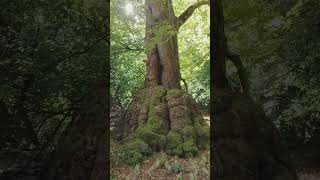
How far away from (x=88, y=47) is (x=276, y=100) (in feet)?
12.5

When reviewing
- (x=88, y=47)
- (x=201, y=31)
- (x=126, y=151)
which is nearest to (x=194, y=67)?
(x=201, y=31)

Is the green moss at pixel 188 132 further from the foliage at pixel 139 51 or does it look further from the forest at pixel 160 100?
the foliage at pixel 139 51

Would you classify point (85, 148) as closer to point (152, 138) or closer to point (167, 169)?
point (167, 169)

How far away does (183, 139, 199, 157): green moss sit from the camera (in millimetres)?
8867

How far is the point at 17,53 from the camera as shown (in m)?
6.67

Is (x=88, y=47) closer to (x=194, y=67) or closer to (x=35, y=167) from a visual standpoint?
(x=35, y=167)

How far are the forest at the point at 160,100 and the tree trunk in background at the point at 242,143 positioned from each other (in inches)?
0.6

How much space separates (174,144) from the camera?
8992 mm

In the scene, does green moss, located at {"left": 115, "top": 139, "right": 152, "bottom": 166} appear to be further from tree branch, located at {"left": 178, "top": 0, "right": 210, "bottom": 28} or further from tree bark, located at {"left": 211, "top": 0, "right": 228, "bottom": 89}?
tree branch, located at {"left": 178, "top": 0, "right": 210, "bottom": 28}

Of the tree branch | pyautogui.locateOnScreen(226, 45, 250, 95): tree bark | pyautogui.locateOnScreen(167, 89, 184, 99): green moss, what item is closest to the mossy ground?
pyautogui.locateOnScreen(167, 89, 184, 99): green moss

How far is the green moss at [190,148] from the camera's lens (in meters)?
8.87

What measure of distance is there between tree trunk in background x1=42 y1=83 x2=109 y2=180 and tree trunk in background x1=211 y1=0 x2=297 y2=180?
163 cm

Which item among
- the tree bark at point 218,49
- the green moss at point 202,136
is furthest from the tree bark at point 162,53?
the tree bark at point 218,49

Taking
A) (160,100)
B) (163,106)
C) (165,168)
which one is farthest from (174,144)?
(160,100)
